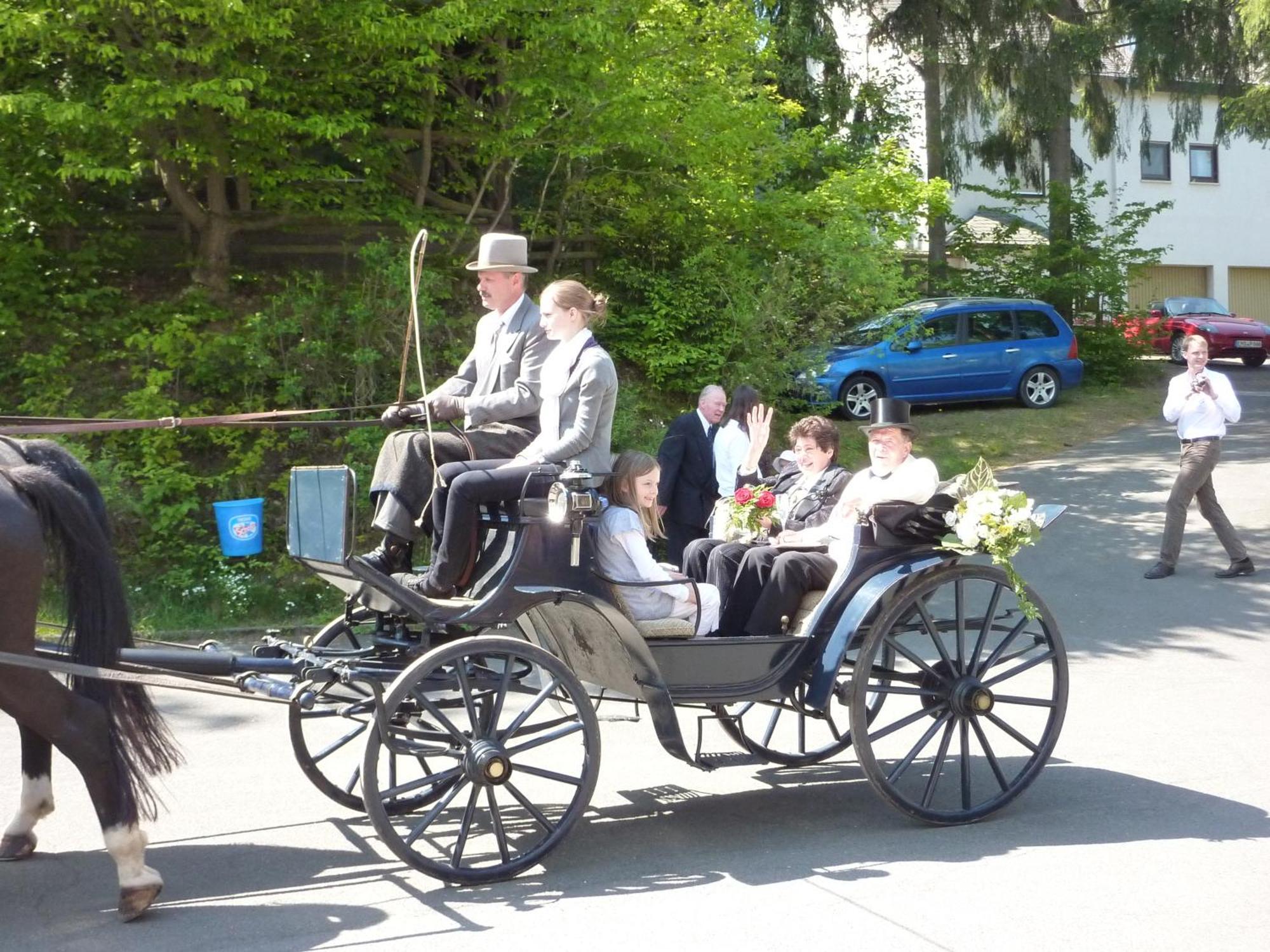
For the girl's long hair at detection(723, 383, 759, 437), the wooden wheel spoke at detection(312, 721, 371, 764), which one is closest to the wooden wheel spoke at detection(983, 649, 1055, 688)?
the wooden wheel spoke at detection(312, 721, 371, 764)

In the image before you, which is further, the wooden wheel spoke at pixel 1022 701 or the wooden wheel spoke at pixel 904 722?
the wooden wheel spoke at pixel 1022 701

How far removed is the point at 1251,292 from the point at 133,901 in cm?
3872

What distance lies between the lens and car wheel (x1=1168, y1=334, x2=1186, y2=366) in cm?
2673

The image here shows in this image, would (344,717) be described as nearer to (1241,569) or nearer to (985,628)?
(985,628)

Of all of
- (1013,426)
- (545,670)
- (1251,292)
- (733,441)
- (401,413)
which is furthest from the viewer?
(1251,292)

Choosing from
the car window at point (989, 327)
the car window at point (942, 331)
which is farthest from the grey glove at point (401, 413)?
the car window at point (989, 327)

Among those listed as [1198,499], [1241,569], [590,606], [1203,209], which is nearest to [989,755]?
[590,606]

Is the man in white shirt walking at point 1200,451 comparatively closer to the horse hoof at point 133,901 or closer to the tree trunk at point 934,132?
the horse hoof at point 133,901

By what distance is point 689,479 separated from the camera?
10.2 metres

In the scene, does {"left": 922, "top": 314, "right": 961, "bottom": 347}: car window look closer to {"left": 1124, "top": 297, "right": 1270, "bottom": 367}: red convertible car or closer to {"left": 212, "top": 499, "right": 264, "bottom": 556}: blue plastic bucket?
{"left": 1124, "top": 297, "right": 1270, "bottom": 367}: red convertible car

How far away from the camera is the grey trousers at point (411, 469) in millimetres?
5566

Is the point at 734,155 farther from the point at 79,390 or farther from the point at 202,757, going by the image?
the point at 202,757

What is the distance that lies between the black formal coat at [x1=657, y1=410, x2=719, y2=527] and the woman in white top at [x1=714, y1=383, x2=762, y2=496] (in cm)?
8

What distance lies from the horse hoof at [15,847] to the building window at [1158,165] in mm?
35643
